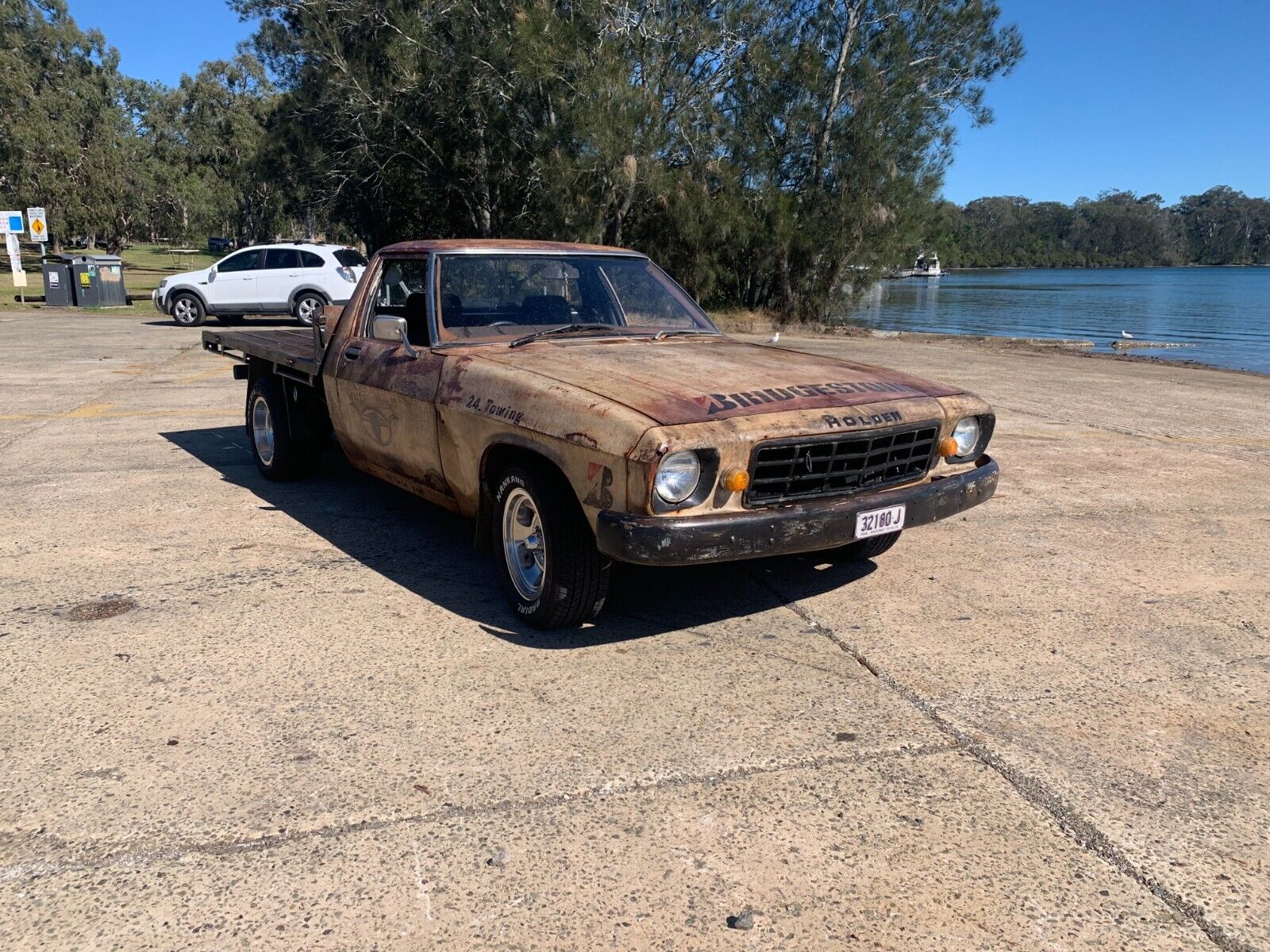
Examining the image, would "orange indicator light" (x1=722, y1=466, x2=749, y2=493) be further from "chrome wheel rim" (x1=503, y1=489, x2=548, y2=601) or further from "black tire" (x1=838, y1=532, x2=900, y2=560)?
"black tire" (x1=838, y1=532, x2=900, y2=560)

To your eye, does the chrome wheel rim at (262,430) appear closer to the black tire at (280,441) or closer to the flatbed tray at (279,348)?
the black tire at (280,441)

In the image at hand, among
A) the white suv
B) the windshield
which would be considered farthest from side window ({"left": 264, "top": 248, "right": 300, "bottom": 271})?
the windshield

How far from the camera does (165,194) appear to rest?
69688mm

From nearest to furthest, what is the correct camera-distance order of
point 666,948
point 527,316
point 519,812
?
point 666,948 < point 519,812 < point 527,316

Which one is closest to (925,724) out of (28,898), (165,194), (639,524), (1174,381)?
(639,524)

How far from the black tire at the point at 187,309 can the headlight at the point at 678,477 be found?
2015cm

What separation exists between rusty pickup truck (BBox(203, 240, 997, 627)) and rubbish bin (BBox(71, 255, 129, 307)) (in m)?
22.6

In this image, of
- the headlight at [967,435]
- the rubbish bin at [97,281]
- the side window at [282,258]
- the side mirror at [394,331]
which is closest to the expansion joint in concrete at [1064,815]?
the headlight at [967,435]

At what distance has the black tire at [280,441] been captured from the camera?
6555 mm

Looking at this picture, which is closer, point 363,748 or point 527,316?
point 363,748

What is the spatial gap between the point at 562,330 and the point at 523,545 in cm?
129

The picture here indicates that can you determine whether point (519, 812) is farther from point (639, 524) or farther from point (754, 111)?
point (754, 111)

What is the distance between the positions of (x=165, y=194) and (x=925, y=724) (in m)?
77.1

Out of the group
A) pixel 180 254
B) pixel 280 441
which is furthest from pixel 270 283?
pixel 180 254
